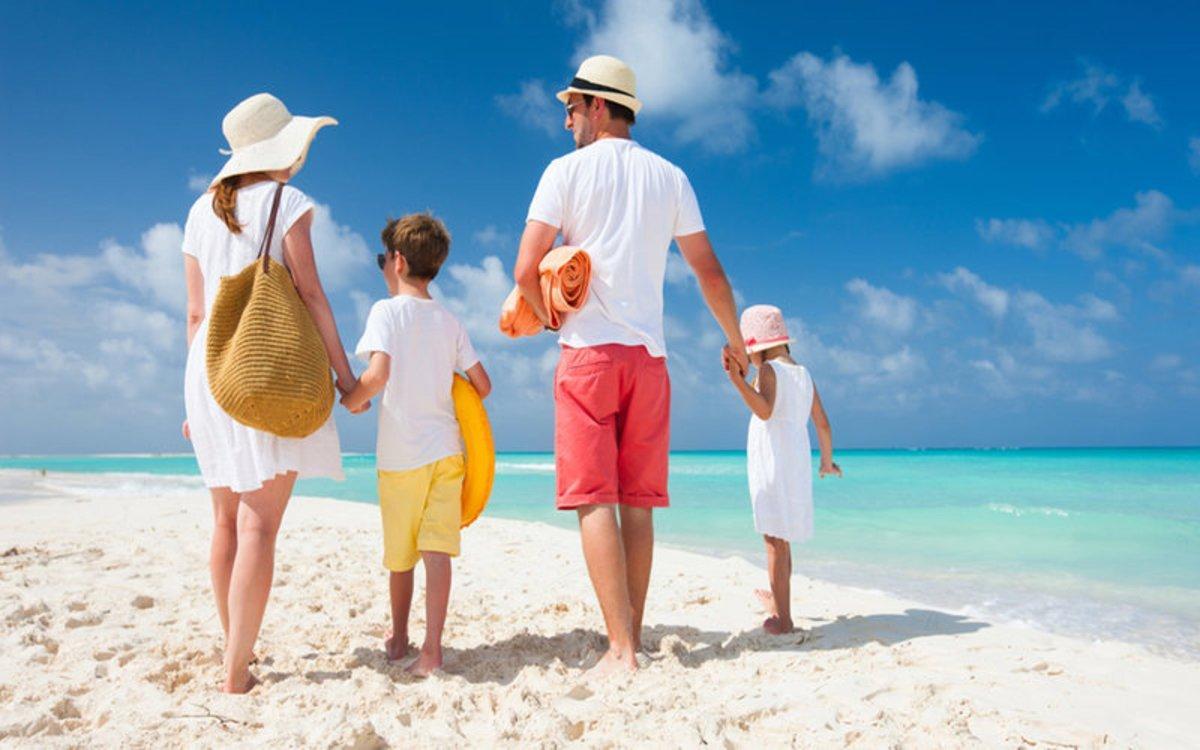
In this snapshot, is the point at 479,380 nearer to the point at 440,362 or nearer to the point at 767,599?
the point at 440,362

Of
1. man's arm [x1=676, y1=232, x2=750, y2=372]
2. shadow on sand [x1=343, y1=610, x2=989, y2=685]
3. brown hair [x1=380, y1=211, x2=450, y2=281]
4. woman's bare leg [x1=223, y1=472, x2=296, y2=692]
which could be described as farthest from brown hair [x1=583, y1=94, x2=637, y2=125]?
shadow on sand [x1=343, y1=610, x2=989, y2=685]

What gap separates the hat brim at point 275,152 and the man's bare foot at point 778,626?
3.01 m

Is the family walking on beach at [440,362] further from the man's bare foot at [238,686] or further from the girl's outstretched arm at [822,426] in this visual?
the girl's outstretched arm at [822,426]

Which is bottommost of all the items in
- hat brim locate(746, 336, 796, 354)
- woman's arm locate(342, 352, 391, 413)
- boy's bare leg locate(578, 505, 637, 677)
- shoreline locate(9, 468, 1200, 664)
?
shoreline locate(9, 468, 1200, 664)

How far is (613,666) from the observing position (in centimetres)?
290

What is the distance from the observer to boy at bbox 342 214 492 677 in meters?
3.19

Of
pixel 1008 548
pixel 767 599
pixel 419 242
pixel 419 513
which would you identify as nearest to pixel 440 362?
pixel 419 242

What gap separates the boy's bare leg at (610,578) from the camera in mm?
2947

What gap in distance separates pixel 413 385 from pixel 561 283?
80cm

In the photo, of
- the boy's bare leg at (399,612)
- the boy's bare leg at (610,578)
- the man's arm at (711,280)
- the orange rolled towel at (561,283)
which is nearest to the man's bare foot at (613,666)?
the boy's bare leg at (610,578)

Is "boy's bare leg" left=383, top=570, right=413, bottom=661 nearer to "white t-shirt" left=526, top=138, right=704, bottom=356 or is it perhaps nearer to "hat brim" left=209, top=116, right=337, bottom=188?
"white t-shirt" left=526, top=138, right=704, bottom=356

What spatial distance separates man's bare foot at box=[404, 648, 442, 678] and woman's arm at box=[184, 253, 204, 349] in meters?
1.51

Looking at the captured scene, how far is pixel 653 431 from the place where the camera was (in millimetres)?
3236

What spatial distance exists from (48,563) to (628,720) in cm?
473
